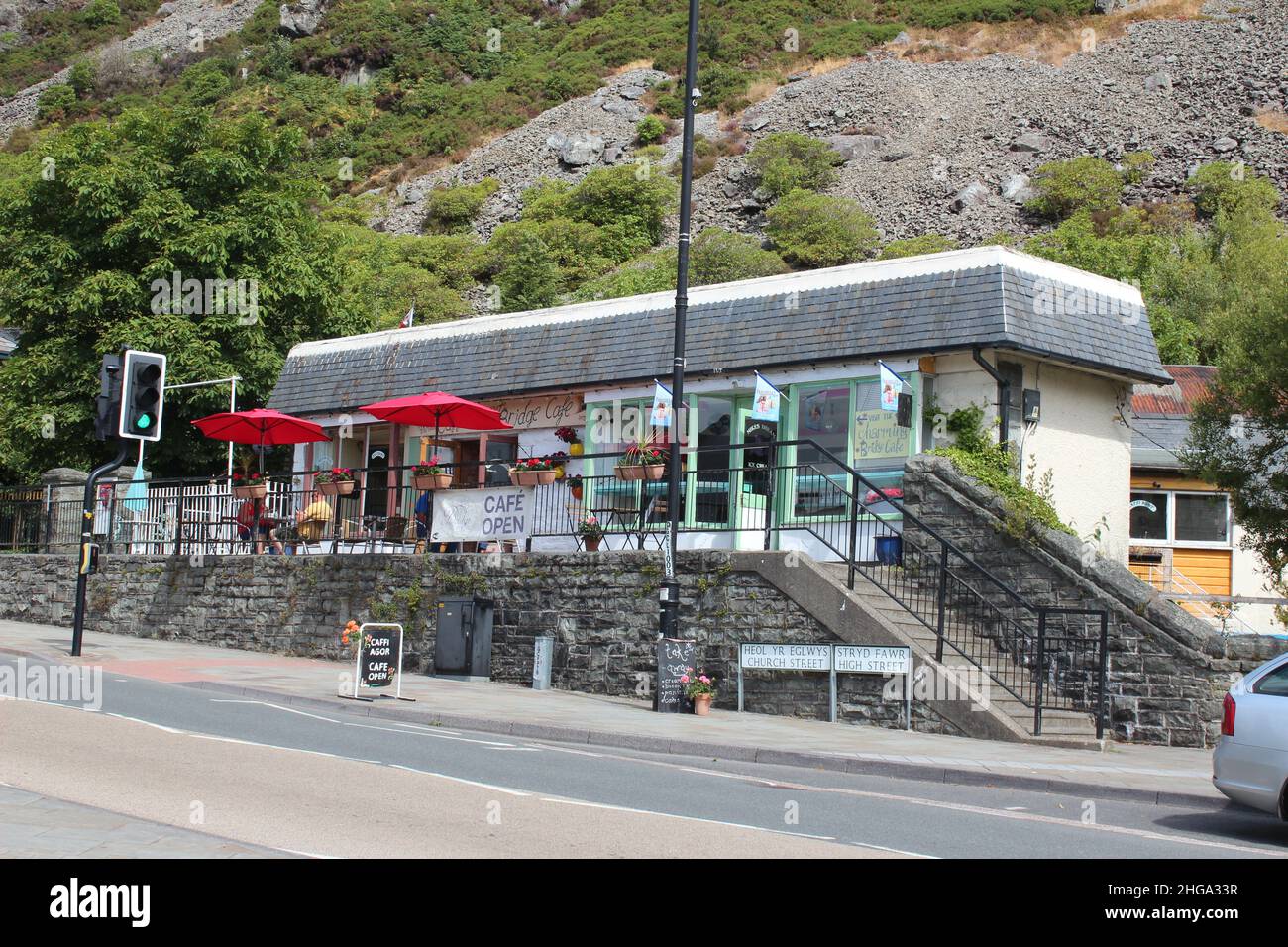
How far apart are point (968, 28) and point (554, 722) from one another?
3962 inches

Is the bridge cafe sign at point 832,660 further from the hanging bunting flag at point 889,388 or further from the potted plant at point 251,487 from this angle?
the potted plant at point 251,487

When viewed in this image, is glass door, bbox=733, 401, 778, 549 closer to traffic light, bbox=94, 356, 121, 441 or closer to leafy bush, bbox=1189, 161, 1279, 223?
traffic light, bbox=94, 356, 121, 441

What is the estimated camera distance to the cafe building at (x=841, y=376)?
64.2 ft

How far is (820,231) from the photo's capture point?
68.2 metres

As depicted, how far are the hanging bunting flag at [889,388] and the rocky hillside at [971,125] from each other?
5337cm

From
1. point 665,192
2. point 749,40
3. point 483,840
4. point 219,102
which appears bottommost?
point 483,840

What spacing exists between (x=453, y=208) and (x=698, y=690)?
235 ft

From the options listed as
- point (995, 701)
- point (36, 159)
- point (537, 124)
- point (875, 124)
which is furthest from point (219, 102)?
point (995, 701)

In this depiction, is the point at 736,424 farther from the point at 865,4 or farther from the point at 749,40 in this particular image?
the point at 865,4

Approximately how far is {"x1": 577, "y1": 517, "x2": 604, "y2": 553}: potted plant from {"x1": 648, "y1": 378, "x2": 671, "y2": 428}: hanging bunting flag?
2293mm

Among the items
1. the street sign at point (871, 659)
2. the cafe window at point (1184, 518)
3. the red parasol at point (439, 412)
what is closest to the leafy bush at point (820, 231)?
the cafe window at point (1184, 518)

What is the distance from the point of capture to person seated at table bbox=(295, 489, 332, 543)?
2369cm

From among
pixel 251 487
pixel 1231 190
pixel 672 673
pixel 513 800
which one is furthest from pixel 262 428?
pixel 1231 190

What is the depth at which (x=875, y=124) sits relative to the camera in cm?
8919
